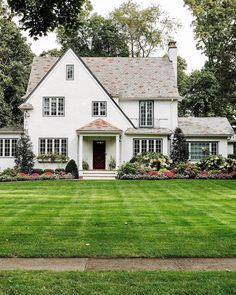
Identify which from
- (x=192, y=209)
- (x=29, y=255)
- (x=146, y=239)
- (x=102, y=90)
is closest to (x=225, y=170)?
(x=102, y=90)

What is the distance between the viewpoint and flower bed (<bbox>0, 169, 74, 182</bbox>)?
27.8 m

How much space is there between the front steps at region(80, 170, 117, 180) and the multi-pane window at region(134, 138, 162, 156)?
2822 millimetres

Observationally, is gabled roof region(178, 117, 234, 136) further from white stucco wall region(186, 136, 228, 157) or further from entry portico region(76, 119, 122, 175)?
entry portico region(76, 119, 122, 175)

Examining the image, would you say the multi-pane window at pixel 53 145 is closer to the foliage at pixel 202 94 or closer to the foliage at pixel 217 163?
the foliage at pixel 217 163

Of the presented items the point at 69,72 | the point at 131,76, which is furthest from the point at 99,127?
the point at 131,76

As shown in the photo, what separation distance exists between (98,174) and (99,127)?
10.2ft

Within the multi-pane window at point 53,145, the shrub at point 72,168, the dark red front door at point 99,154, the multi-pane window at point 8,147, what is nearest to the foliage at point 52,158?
the multi-pane window at point 53,145

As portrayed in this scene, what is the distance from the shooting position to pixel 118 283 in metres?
6.04

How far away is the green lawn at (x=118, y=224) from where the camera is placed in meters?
8.27

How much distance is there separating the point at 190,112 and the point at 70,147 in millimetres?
18364

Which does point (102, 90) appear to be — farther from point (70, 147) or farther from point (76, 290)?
point (76, 290)

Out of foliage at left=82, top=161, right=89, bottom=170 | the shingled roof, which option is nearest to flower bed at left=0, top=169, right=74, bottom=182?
foliage at left=82, top=161, right=89, bottom=170

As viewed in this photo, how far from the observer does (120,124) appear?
1261 inches

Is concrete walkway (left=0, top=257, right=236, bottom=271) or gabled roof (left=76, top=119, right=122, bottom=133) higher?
gabled roof (left=76, top=119, right=122, bottom=133)
